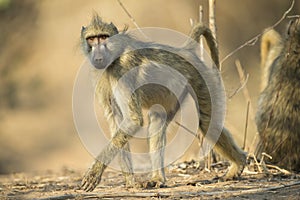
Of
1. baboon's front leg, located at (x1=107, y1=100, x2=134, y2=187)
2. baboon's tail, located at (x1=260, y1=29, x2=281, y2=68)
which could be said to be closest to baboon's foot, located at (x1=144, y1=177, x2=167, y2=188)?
baboon's front leg, located at (x1=107, y1=100, x2=134, y2=187)

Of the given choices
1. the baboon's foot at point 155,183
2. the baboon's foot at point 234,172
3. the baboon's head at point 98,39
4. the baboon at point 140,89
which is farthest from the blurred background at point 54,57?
the baboon's head at point 98,39

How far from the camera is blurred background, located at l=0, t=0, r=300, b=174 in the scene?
10.7 meters

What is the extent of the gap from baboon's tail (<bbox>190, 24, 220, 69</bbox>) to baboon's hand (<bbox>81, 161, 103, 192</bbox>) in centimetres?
137

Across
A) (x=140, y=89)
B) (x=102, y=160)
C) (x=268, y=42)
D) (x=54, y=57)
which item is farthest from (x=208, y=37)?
(x=54, y=57)

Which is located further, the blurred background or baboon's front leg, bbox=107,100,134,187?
the blurred background

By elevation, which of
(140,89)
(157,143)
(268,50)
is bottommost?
(157,143)

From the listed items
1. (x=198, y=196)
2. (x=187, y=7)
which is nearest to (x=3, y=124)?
(x=187, y=7)

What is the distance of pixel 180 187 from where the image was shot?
16.0 feet

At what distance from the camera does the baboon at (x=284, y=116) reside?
5.51m

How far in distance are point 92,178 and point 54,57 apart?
23.9 feet

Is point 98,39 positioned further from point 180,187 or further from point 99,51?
point 180,187

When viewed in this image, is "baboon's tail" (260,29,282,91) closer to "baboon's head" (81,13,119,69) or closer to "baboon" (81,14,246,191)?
"baboon" (81,14,246,191)

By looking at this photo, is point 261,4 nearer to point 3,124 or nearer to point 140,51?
point 3,124

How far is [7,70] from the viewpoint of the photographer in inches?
457
